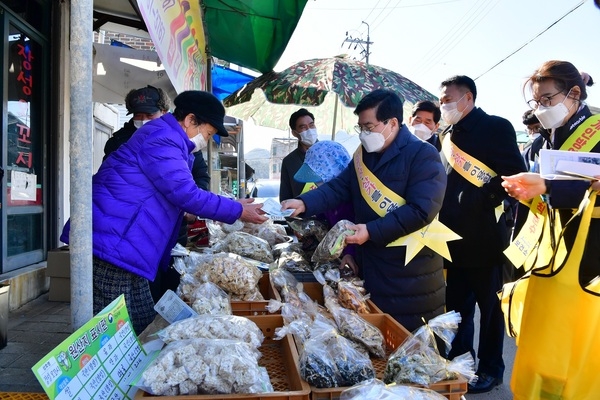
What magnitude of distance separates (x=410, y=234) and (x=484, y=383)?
5.96ft

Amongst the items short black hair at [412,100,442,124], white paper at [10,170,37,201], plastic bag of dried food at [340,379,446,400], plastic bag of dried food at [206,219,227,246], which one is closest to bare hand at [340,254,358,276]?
plastic bag of dried food at [340,379,446,400]

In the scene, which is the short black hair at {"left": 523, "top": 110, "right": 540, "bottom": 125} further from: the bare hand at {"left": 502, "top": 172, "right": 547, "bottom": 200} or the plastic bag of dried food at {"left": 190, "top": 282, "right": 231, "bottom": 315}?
the plastic bag of dried food at {"left": 190, "top": 282, "right": 231, "bottom": 315}

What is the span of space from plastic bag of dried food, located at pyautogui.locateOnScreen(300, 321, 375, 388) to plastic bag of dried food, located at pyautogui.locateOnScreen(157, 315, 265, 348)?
0.22 meters

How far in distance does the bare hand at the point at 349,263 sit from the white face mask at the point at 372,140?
2.13 feet

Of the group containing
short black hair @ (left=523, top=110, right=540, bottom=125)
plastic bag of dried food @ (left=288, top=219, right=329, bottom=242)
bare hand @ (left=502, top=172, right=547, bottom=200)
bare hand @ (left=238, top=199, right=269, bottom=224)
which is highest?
short black hair @ (left=523, top=110, right=540, bottom=125)

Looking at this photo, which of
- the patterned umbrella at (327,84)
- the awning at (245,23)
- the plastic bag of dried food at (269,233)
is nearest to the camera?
the plastic bag of dried food at (269,233)

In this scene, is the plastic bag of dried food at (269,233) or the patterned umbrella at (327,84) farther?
the patterned umbrella at (327,84)

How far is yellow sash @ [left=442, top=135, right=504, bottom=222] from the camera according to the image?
9.87 ft

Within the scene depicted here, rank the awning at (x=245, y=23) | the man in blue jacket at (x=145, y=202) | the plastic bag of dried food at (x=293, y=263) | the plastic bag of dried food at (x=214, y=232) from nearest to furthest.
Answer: the man in blue jacket at (x=145, y=202)
the plastic bag of dried food at (x=293, y=263)
the plastic bag of dried food at (x=214, y=232)
the awning at (x=245, y=23)

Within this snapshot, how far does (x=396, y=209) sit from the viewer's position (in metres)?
2.12

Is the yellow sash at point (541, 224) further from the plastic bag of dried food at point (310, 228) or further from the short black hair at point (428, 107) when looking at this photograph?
the short black hair at point (428, 107)

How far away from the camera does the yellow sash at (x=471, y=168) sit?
3.01m

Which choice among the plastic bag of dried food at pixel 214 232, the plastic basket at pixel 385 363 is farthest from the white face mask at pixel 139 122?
the plastic basket at pixel 385 363

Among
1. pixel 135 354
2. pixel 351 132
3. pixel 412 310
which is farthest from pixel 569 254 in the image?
pixel 351 132
